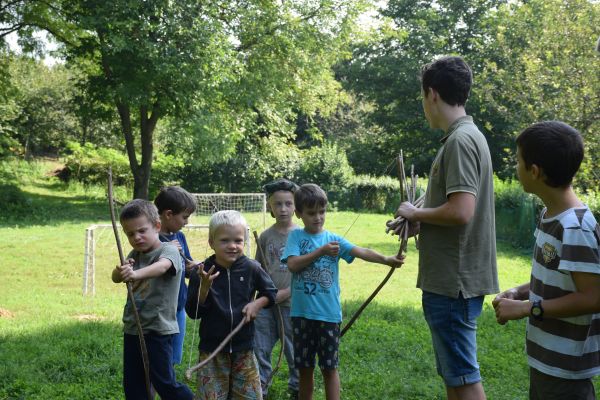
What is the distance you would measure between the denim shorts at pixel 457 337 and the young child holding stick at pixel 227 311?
1.08 metres

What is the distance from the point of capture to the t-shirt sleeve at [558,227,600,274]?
2.55 m

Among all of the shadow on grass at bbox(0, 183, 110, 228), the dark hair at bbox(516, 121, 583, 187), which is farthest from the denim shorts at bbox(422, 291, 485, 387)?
the shadow on grass at bbox(0, 183, 110, 228)

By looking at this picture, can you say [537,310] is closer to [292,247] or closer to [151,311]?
[292,247]

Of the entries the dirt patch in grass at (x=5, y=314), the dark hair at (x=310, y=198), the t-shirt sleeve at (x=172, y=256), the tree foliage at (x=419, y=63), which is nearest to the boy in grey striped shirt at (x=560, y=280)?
the dark hair at (x=310, y=198)

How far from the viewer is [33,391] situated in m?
5.39

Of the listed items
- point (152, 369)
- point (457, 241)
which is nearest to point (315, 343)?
point (152, 369)

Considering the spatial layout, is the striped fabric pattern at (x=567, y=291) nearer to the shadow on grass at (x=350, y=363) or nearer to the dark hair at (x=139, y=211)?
the dark hair at (x=139, y=211)

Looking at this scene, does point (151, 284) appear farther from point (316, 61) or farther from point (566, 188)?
point (316, 61)

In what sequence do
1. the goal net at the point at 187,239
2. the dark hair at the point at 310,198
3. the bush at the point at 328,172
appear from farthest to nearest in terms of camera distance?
the bush at the point at 328,172, the goal net at the point at 187,239, the dark hair at the point at 310,198

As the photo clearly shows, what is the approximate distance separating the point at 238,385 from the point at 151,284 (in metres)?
0.84

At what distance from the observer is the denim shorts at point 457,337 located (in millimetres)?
3340

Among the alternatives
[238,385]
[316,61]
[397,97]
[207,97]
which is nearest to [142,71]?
[207,97]

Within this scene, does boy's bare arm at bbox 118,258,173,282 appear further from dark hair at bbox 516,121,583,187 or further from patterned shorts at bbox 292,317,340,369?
dark hair at bbox 516,121,583,187

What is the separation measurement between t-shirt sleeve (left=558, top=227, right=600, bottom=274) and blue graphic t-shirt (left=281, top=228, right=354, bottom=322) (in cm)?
197
